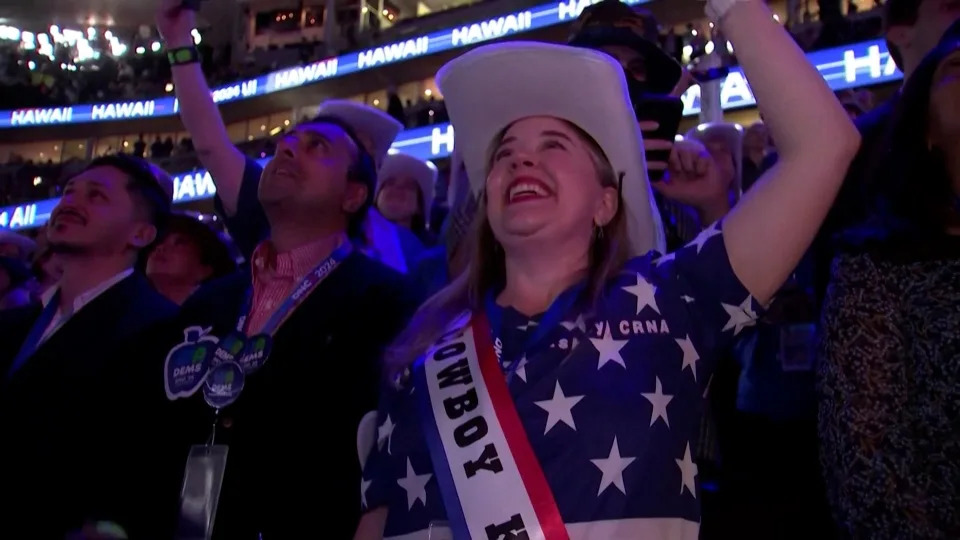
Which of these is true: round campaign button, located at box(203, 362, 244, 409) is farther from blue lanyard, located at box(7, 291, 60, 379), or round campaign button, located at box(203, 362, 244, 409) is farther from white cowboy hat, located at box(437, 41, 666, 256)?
white cowboy hat, located at box(437, 41, 666, 256)

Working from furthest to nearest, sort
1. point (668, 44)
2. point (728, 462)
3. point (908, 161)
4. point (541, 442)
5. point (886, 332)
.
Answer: point (668, 44) < point (728, 462) < point (908, 161) < point (886, 332) < point (541, 442)

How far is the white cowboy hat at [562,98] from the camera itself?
156 centimetres

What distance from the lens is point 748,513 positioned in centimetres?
173

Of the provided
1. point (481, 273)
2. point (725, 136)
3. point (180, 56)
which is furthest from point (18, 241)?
point (725, 136)

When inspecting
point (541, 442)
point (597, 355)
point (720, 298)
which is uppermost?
point (720, 298)

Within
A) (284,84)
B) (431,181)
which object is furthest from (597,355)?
(284,84)

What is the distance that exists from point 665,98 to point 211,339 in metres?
1.41

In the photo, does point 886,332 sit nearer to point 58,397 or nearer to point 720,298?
point 720,298

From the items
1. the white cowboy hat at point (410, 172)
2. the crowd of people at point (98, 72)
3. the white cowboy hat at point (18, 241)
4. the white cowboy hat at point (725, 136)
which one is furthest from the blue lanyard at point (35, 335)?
the crowd of people at point (98, 72)

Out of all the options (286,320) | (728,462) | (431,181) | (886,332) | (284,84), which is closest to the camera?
(886,332)

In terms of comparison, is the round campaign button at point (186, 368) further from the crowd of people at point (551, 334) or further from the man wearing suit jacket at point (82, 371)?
the man wearing suit jacket at point (82, 371)

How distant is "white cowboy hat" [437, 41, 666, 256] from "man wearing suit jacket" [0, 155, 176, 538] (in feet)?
4.25

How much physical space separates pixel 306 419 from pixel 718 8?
1.37 meters

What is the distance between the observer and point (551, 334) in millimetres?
1423
